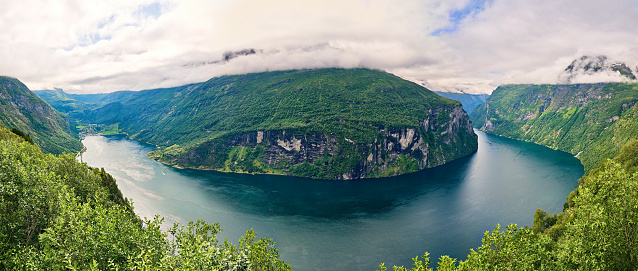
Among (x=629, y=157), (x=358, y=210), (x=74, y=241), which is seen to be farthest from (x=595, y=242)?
(x=358, y=210)

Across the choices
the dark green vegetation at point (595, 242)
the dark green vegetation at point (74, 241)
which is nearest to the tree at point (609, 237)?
the dark green vegetation at point (595, 242)

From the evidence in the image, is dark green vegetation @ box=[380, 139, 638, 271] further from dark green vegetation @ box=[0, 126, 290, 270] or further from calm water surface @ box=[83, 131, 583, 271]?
calm water surface @ box=[83, 131, 583, 271]

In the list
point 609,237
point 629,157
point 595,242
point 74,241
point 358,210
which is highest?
point 74,241

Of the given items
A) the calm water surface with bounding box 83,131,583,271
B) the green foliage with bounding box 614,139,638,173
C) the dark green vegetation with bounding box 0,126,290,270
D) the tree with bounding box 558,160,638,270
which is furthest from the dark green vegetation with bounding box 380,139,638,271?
the green foliage with bounding box 614,139,638,173

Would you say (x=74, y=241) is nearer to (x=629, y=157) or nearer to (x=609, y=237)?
(x=609, y=237)

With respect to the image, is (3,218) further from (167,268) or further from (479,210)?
(479,210)

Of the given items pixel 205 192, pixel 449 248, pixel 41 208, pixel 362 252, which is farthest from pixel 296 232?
pixel 41 208

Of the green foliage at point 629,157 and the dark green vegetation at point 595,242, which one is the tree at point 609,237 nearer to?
the dark green vegetation at point 595,242

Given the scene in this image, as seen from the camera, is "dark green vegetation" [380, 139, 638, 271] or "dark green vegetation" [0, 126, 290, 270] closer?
"dark green vegetation" [0, 126, 290, 270]

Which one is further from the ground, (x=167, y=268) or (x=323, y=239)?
(x=167, y=268)
